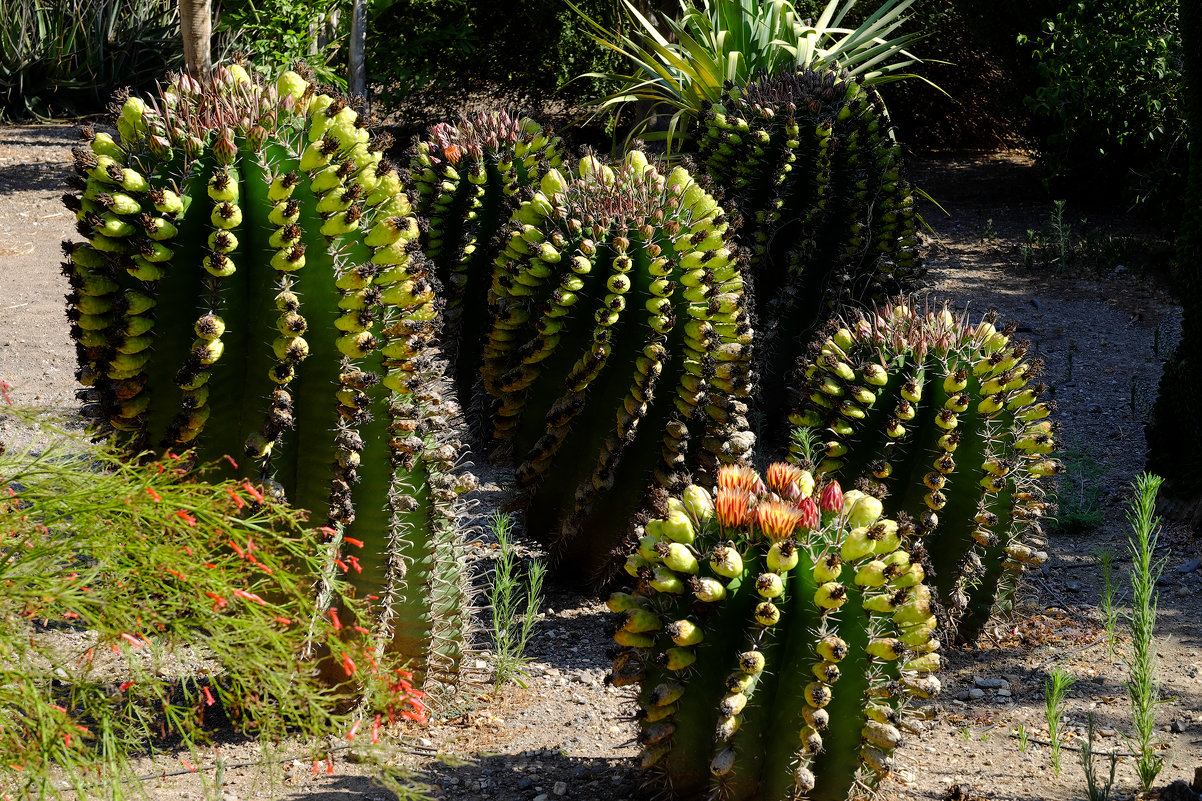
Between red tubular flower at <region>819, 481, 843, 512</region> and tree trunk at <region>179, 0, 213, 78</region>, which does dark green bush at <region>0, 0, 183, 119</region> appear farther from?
red tubular flower at <region>819, 481, 843, 512</region>

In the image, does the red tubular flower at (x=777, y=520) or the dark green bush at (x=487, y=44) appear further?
the dark green bush at (x=487, y=44)

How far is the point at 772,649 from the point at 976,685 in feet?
4.34

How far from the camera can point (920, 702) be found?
10.2 ft

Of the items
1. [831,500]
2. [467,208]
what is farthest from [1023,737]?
[467,208]

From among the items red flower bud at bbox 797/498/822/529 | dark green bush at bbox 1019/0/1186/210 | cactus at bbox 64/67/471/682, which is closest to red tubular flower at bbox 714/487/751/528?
red flower bud at bbox 797/498/822/529

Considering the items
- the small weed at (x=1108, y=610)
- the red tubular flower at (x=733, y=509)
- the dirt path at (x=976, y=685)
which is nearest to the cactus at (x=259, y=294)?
the dirt path at (x=976, y=685)

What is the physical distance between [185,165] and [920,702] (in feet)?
7.89

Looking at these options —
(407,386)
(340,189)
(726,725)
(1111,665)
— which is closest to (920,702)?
(1111,665)

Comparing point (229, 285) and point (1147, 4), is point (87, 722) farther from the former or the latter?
point (1147, 4)

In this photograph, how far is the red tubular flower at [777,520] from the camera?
2.25 m

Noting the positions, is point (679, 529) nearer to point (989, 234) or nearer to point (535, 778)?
point (535, 778)

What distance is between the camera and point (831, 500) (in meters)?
2.36

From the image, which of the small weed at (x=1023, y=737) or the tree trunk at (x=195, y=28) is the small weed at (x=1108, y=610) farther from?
the tree trunk at (x=195, y=28)

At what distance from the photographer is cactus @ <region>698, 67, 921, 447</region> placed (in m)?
4.69
